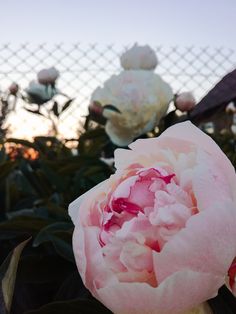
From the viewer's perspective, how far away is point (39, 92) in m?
1.06

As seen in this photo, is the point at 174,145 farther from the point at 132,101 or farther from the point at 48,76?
the point at 48,76

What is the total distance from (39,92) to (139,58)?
29cm

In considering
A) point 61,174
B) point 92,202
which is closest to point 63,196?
point 61,174

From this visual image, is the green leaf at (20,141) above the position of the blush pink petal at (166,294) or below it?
below

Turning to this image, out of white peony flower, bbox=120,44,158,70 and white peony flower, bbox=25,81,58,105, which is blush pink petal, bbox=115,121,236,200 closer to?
white peony flower, bbox=120,44,158,70

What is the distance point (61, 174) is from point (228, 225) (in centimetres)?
54

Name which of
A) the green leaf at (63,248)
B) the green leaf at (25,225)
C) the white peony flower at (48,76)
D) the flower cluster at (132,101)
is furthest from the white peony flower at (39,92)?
the green leaf at (63,248)

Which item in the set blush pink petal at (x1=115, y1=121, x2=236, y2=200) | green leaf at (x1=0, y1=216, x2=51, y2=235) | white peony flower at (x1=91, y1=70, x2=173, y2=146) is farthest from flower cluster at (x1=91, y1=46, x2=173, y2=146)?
blush pink petal at (x1=115, y1=121, x2=236, y2=200)

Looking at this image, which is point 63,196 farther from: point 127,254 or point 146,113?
point 127,254

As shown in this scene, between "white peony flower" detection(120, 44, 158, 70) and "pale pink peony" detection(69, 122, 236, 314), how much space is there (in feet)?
1.77

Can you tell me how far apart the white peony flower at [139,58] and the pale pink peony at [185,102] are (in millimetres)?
108

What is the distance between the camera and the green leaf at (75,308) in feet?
1.08

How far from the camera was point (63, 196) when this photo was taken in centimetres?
80

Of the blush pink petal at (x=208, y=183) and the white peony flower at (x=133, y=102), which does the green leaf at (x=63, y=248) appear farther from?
the white peony flower at (x=133, y=102)
